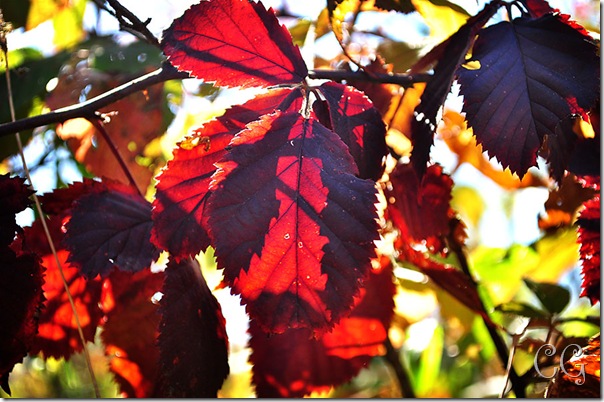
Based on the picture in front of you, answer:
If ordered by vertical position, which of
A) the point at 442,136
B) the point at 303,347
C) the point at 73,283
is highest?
the point at 442,136

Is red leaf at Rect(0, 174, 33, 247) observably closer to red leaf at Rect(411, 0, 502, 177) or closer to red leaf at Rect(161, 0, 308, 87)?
red leaf at Rect(161, 0, 308, 87)

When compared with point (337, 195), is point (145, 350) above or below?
below

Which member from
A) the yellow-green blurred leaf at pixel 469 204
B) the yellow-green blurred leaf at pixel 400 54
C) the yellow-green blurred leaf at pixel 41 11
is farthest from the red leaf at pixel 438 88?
the yellow-green blurred leaf at pixel 469 204

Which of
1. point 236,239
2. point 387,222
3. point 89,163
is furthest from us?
point 89,163

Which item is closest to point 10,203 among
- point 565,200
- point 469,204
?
point 565,200

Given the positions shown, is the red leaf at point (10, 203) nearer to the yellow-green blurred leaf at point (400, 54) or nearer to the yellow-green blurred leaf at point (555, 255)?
the yellow-green blurred leaf at point (400, 54)

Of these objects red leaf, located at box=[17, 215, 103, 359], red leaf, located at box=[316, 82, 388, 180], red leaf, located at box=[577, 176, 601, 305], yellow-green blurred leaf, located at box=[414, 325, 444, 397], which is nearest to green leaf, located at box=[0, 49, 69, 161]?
red leaf, located at box=[17, 215, 103, 359]

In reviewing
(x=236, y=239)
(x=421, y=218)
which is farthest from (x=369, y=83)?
(x=236, y=239)

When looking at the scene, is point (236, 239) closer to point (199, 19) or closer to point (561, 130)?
point (199, 19)
